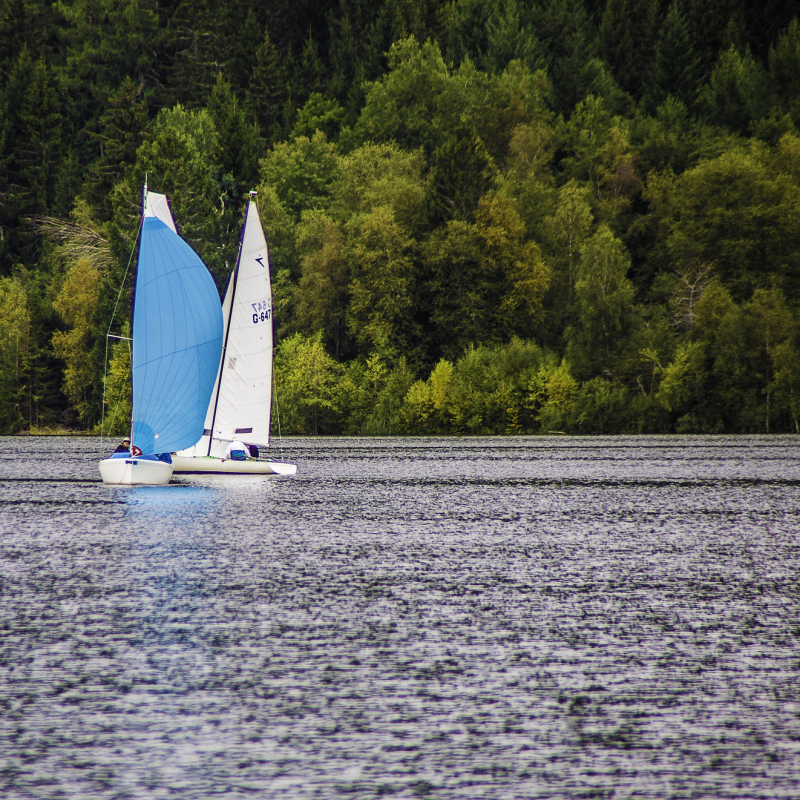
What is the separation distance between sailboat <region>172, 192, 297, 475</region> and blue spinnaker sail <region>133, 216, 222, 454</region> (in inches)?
252

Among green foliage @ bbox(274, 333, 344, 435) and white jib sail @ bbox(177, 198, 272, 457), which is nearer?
white jib sail @ bbox(177, 198, 272, 457)

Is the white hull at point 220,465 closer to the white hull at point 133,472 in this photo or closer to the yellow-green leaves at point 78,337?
the white hull at point 133,472

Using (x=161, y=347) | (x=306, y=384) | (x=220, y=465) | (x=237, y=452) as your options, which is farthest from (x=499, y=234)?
(x=161, y=347)

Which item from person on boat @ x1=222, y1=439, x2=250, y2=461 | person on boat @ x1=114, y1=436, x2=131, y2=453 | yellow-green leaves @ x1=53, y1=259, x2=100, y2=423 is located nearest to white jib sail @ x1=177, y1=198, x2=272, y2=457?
person on boat @ x1=222, y1=439, x2=250, y2=461

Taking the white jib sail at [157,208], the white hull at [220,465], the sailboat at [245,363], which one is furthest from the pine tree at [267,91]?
the white jib sail at [157,208]

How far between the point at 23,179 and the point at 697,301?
100 metres

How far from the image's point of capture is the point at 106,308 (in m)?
111

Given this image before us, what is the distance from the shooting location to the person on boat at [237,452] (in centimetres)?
5688

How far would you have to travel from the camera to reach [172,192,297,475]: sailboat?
58.0m

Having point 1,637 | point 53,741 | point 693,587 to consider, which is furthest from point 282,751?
point 693,587

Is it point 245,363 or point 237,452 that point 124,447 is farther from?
point 245,363

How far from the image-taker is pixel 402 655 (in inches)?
632

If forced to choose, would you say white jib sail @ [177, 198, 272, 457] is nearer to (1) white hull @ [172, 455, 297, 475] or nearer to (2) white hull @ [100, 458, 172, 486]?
(1) white hull @ [172, 455, 297, 475]

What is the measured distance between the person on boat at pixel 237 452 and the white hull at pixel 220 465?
313 mm
